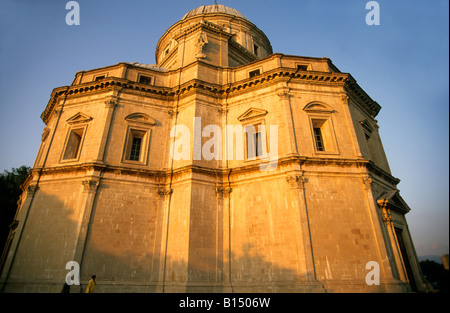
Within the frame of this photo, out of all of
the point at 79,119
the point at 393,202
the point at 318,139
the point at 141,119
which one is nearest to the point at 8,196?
the point at 79,119

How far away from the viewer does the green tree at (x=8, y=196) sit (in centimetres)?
2162

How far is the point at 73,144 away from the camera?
1689 centimetres

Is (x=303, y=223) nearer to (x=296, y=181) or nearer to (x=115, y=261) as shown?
(x=296, y=181)

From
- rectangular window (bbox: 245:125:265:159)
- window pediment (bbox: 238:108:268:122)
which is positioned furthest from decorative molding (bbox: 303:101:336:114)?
rectangular window (bbox: 245:125:265:159)

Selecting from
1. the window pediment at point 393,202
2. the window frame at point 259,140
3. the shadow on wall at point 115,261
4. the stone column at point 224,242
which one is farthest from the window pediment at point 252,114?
the window pediment at point 393,202

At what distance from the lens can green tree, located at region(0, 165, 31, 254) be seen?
70.9 ft

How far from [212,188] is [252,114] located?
226 inches

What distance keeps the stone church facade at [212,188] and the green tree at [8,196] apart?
28.4 feet

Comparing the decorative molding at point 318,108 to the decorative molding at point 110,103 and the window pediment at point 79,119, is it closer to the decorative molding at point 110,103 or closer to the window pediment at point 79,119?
the decorative molding at point 110,103

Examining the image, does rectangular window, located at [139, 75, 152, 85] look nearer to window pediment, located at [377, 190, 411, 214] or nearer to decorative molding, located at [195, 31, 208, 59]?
decorative molding, located at [195, 31, 208, 59]

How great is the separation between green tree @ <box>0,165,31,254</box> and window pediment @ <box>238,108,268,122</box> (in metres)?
19.5
